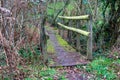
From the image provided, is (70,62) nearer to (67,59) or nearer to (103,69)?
(67,59)

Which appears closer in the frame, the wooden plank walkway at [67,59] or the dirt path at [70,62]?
the dirt path at [70,62]

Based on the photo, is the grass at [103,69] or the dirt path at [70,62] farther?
the dirt path at [70,62]

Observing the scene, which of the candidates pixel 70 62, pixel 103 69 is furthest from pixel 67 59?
pixel 103 69

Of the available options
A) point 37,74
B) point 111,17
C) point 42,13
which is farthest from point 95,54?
point 37,74

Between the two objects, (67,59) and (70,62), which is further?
(67,59)

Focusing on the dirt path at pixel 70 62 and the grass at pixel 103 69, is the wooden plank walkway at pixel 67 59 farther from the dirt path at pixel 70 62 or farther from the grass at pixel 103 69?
the grass at pixel 103 69

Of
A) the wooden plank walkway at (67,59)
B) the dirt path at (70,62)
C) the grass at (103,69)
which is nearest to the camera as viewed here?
the grass at (103,69)

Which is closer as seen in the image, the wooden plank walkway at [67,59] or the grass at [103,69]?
the grass at [103,69]

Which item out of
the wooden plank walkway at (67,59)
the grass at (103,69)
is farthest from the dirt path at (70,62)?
the grass at (103,69)

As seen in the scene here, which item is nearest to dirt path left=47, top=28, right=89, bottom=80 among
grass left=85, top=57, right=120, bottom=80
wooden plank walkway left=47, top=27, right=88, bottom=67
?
wooden plank walkway left=47, top=27, right=88, bottom=67

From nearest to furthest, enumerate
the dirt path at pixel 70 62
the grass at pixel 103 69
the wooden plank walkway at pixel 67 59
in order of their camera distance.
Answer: the grass at pixel 103 69
the dirt path at pixel 70 62
the wooden plank walkway at pixel 67 59

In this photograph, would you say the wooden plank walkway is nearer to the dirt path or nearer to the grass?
the dirt path

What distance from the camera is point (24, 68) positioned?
495 cm

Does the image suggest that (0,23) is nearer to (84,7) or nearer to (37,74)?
(37,74)
